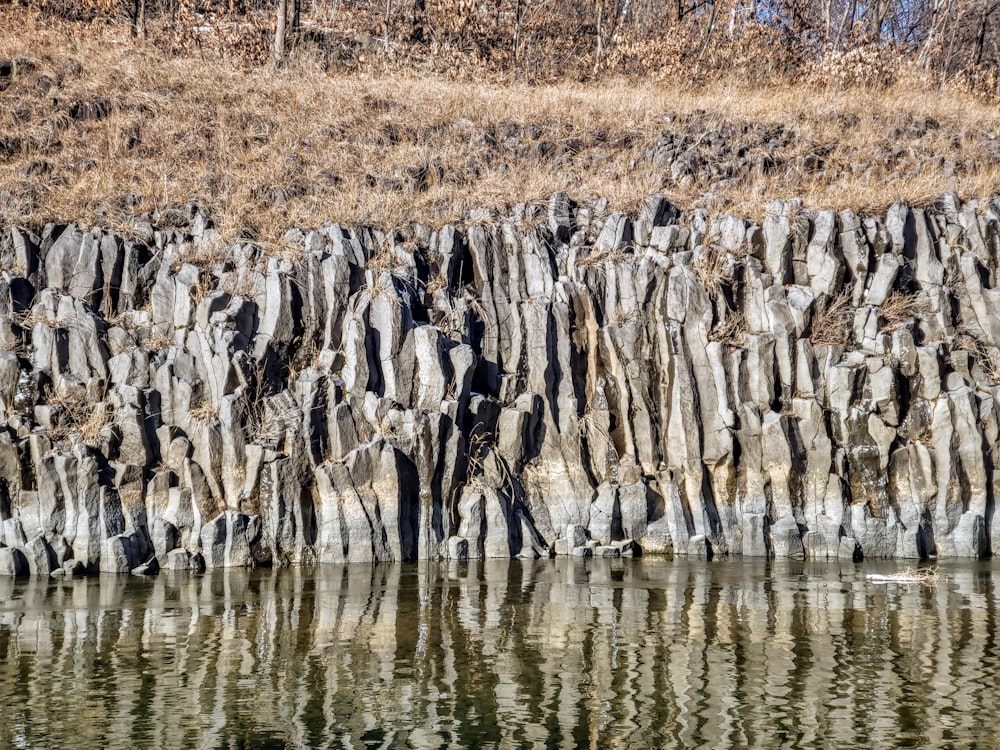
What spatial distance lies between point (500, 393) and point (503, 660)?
31.0 feet

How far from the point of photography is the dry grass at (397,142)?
2403 centimetres

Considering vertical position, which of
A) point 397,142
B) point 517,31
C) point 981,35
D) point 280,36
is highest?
point 517,31

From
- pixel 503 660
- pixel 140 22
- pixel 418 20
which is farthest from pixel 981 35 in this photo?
pixel 503 660

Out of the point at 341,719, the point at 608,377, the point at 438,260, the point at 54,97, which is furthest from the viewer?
the point at 54,97

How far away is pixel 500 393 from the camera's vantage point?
2041 cm

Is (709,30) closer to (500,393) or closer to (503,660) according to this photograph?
(500,393)

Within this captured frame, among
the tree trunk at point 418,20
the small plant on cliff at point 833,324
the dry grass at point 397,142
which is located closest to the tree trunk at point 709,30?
the dry grass at point 397,142

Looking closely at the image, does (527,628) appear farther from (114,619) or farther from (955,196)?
(955,196)

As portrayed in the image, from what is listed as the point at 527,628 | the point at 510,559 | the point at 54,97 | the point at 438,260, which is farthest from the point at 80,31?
the point at 527,628

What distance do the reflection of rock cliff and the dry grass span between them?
201cm

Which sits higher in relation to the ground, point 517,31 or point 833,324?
point 517,31

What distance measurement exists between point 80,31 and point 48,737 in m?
33.7

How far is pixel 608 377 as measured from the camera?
812 inches

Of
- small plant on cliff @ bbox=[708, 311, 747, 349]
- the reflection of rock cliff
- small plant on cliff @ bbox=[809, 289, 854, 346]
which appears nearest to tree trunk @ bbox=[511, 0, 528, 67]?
the reflection of rock cliff
